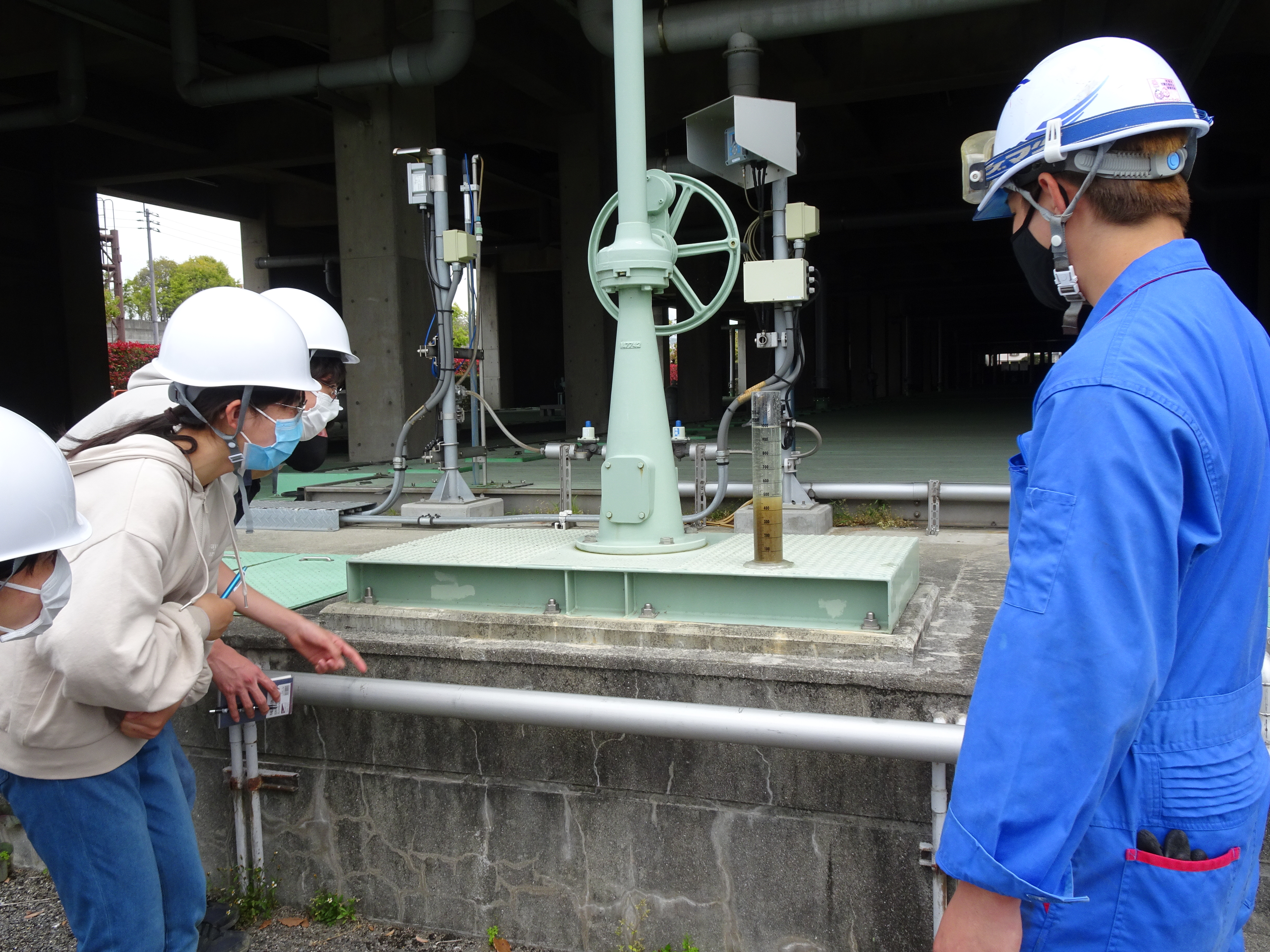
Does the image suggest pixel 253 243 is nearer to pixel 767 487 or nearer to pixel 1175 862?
pixel 767 487

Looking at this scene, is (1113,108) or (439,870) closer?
(1113,108)

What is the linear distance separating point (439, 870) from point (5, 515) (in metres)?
2.33

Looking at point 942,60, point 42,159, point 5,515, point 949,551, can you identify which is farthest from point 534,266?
point 5,515

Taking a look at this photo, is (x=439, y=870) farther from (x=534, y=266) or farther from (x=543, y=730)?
(x=534, y=266)

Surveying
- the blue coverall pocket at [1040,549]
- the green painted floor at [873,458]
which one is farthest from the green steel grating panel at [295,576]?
the blue coverall pocket at [1040,549]

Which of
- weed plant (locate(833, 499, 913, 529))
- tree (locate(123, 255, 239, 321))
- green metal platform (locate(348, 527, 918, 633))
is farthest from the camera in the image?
tree (locate(123, 255, 239, 321))

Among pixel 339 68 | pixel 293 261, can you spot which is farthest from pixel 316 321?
pixel 293 261

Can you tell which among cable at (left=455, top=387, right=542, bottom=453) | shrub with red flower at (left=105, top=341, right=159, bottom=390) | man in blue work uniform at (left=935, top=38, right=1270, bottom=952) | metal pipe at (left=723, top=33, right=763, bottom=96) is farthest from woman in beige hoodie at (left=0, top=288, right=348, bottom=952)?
shrub with red flower at (left=105, top=341, right=159, bottom=390)

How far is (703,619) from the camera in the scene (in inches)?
125

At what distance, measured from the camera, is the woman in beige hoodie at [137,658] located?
1.83 m

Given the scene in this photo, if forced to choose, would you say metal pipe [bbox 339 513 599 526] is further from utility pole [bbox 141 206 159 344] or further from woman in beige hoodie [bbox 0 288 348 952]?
utility pole [bbox 141 206 159 344]

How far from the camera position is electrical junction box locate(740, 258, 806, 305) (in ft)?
16.6

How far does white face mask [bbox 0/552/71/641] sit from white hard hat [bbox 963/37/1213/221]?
5.42ft

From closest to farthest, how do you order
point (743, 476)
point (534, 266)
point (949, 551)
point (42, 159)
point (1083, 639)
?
point (1083, 639)
point (949, 551)
point (743, 476)
point (42, 159)
point (534, 266)
